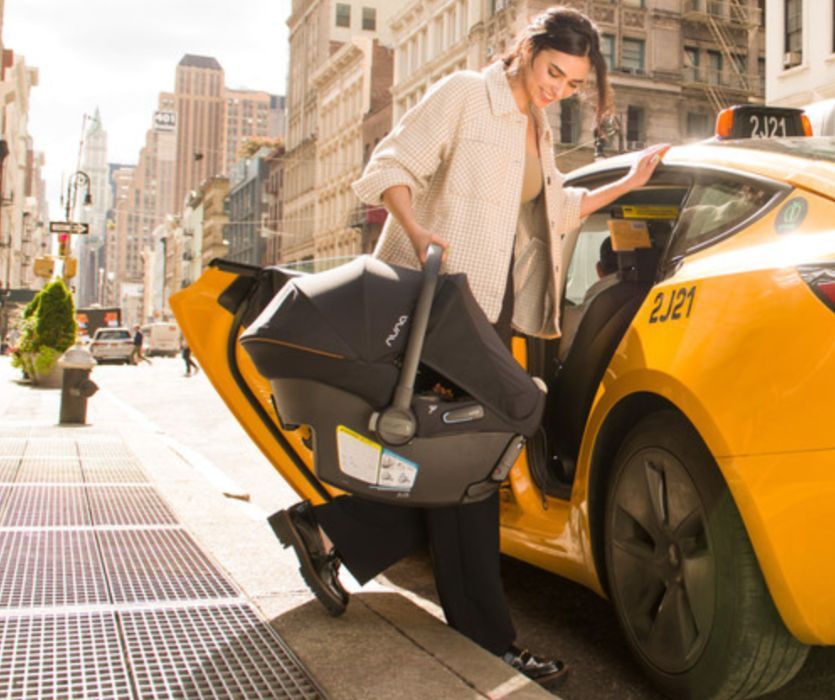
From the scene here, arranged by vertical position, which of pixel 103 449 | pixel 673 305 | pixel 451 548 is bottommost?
pixel 103 449

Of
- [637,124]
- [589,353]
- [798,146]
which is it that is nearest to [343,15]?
[637,124]

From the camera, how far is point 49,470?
661 cm

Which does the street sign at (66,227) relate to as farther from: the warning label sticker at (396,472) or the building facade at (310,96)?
the building facade at (310,96)

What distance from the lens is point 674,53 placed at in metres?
43.4

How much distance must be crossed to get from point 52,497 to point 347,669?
332 cm

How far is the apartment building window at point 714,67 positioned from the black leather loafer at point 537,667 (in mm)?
44700

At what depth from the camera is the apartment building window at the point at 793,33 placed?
2655cm

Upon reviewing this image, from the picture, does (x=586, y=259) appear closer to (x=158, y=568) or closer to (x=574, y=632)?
(x=574, y=632)

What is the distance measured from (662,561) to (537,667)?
514mm

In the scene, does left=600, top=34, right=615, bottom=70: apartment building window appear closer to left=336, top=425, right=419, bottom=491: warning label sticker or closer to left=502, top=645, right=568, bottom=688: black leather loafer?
left=502, top=645, right=568, bottom=688: black leather loafer

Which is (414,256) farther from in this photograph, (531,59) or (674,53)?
(674,53)

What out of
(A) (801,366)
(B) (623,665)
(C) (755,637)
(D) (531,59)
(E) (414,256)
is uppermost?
(D) (531,59)

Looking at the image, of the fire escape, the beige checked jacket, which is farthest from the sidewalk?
the fire escape

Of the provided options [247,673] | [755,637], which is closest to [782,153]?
[755,637]
